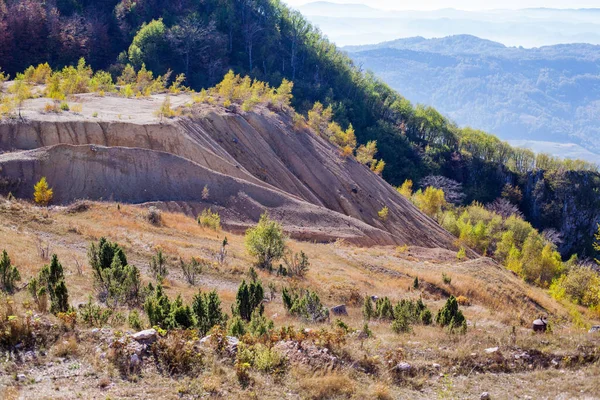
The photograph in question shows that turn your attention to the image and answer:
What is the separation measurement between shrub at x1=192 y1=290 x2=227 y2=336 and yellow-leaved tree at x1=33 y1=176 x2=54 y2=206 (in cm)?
2032

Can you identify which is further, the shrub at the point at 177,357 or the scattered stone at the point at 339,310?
the scattered stone at the point at 339,310

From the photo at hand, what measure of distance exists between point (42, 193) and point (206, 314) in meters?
21.1

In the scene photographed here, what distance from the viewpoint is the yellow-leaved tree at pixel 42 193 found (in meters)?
30.5

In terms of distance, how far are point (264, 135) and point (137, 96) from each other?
42.4 feet

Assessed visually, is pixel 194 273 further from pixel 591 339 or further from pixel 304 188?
pixel 304 188

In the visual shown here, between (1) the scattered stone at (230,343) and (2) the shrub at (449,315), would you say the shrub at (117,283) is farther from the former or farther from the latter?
(2) the shrub at (449,315)

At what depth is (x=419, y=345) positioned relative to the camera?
1377 cm

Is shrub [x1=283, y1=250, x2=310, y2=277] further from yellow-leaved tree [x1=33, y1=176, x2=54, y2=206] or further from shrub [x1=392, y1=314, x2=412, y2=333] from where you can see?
yellow-leaved tree [x1=33, y1=176, x2=54, y2=206]

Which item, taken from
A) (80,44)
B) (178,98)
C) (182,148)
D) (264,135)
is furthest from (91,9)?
(182,148)

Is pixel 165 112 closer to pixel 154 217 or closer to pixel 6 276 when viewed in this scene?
pixel 154 217

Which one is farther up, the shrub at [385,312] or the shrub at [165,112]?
the shrub at [165,112]

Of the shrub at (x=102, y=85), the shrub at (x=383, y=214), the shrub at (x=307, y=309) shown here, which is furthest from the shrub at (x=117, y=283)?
the shrub at (x=383, y=214)

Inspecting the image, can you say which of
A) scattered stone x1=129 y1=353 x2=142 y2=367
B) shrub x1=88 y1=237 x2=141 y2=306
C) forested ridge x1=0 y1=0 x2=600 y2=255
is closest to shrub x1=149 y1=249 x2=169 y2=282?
shrub x1=88 y1=237 x2=141 y2=306

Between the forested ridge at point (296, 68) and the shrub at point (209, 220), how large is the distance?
47.5 m
